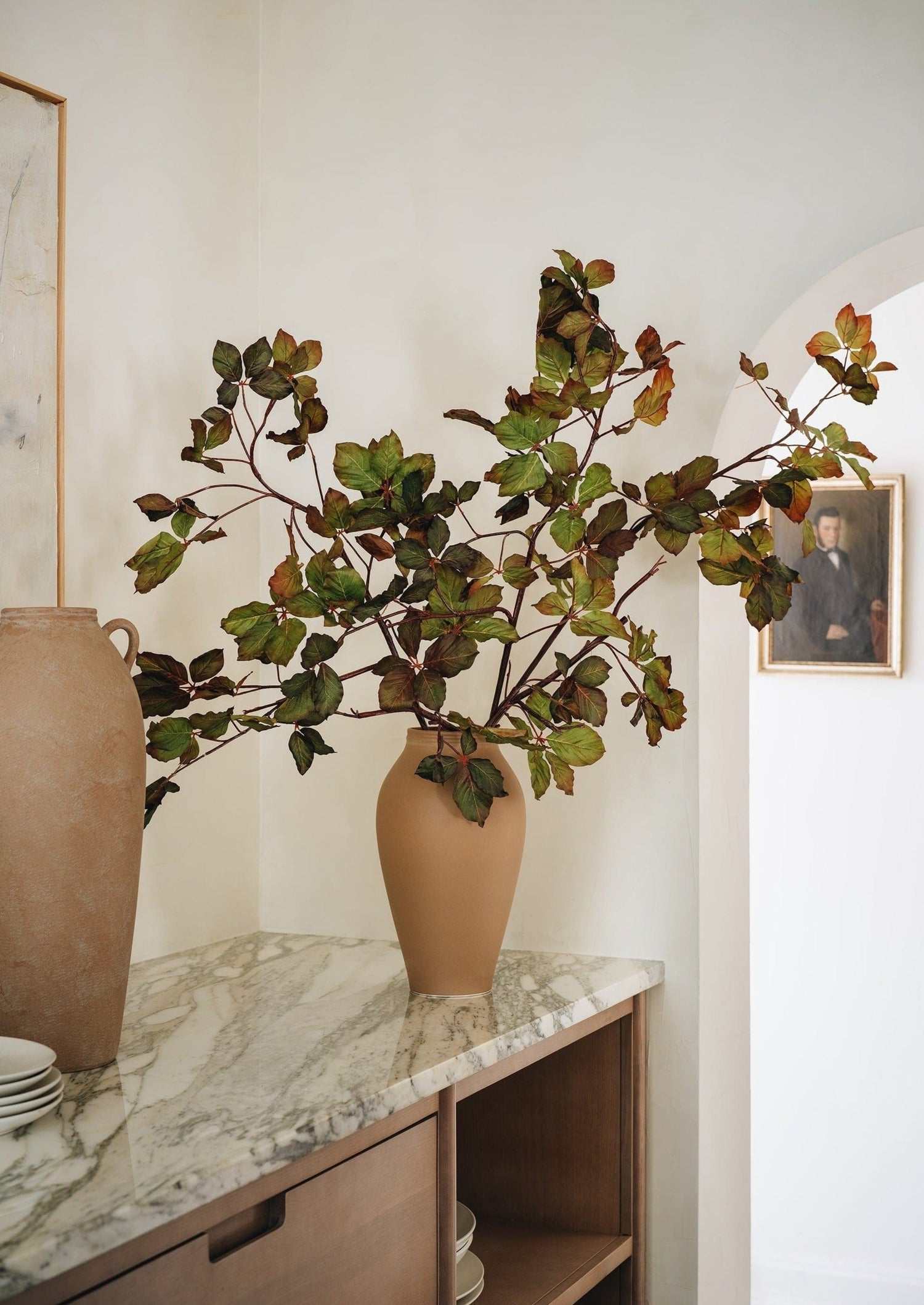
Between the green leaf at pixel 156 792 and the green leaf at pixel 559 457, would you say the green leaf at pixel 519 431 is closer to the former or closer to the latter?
the green leaf at pixel 559 457

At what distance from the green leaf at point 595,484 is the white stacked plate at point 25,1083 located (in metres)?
0.80

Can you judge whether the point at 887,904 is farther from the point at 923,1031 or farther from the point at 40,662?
the point at 40,662

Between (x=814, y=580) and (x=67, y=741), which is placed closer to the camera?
(x=67, y=741)

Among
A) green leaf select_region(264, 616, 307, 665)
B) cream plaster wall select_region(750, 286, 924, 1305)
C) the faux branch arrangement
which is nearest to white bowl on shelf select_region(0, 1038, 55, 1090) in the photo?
the faux branch arrangement

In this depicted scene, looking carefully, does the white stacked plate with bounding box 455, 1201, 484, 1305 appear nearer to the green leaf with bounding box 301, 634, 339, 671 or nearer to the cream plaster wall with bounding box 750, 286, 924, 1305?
the green leaf with bounding box 301, 634, 339, 671

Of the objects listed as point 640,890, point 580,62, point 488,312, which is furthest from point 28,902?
point 580,62

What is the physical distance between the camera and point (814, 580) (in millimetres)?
2875

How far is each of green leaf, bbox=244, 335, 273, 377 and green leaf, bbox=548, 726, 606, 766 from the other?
53cm

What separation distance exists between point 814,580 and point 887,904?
767 millimetres

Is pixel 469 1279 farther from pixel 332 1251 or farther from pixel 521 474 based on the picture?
pixel 521 474

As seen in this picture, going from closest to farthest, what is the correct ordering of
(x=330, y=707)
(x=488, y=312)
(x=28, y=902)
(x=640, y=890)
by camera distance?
(x=28, y=902) < (x=330, y=707) < (x=640, y=890) < (x=488, y=312)

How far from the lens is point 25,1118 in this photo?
92 centimetres

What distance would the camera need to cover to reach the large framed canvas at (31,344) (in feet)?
4.59

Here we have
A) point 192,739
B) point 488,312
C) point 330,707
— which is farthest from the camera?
point 488,312
